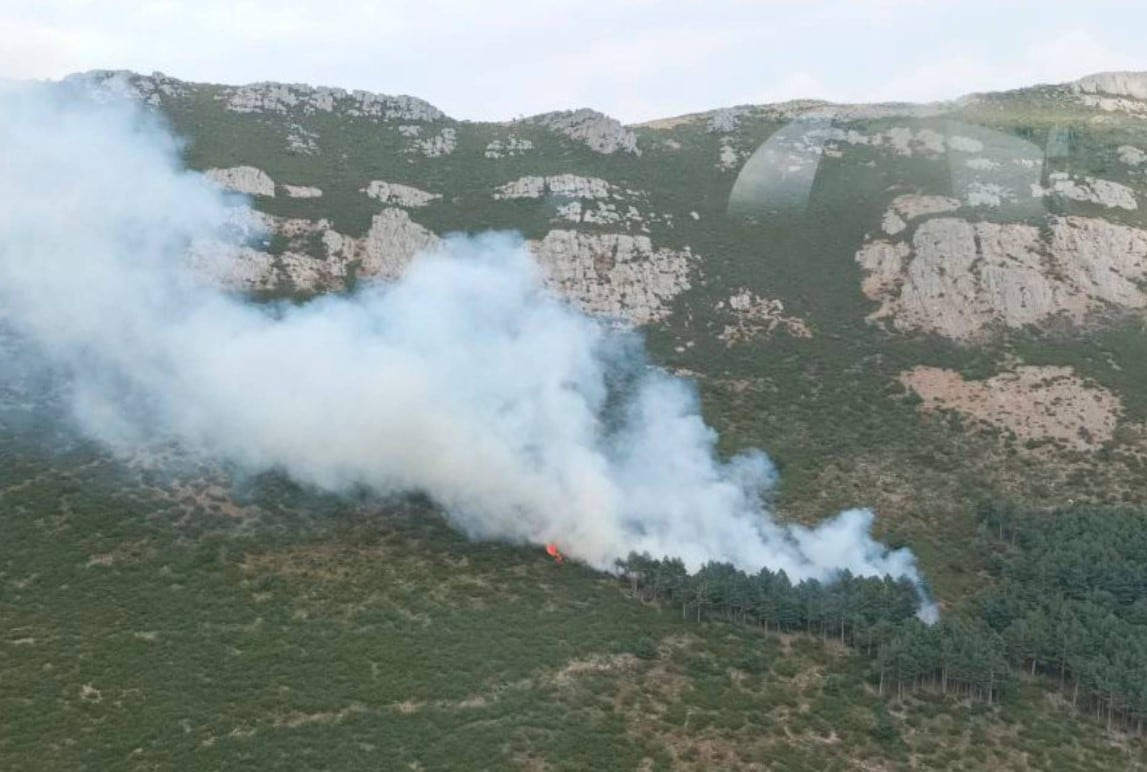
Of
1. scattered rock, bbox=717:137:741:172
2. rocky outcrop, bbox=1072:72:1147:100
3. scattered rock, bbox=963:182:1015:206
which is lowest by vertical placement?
scattered rock, bbox=963:182:1015:206

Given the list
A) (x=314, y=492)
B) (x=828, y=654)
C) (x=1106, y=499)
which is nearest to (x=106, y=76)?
(x=314, y=492)

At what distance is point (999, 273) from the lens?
70.3m

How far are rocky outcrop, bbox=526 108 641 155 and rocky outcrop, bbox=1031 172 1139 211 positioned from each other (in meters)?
34.1

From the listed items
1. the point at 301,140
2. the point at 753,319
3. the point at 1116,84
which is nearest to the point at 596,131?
the point at 301,140

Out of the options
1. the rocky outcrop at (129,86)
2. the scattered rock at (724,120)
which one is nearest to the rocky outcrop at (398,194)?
the rocky outcrop at (129,86)

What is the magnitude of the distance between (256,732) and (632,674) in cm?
1313

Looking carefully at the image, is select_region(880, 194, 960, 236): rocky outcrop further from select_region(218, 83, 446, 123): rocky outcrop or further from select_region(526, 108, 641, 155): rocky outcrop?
select_region(218, 83, 446, 123): rocky outcrop

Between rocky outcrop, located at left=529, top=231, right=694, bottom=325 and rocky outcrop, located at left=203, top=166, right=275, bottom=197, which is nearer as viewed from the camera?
rocky outcrop, located at left=529, top=231, right=694, bottom=325

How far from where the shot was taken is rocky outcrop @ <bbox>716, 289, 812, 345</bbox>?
66.2m

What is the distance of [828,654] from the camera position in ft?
129

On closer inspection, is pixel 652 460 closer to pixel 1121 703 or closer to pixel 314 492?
pixel 314 492

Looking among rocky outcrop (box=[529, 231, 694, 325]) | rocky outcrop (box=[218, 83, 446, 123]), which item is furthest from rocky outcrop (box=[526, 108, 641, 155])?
rocky outcrop (box=[529, 231, 694, 325])

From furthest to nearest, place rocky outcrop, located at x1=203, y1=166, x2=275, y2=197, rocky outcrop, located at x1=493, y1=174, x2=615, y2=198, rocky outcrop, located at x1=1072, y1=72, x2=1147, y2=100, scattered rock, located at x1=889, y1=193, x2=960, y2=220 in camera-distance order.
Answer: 1. rocky outcrop, located at x1=1072, y1=72, x2=1147, y2=100
2. rocky outcrop, located at x1=493, y1=174, x2=615, y2=198
3. scattered rock, located at x1=889, y1=193, x2=960, y2=220
4. rocky outcrop, located at x1=203, y1=166, x2=275, y2=197

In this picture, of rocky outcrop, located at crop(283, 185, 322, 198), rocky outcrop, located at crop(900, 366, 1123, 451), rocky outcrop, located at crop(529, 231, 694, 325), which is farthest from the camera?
rocky outcrop, located at crop(283, 185, 322, 198)
